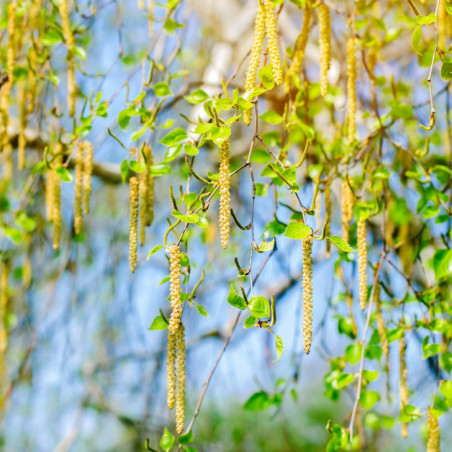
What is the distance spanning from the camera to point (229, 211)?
0.95 metres

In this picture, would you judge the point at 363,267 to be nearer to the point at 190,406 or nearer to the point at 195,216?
the point at 195,216

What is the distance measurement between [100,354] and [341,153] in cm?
172

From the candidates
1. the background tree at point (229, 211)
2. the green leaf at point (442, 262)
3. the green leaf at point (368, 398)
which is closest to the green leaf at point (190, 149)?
the background tree at point (229, 211)

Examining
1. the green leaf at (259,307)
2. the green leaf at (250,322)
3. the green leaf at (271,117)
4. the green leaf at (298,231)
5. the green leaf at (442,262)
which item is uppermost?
the green leaf at (271,117)

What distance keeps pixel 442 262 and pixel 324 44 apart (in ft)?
1.56

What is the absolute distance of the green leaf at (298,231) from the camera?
3.11 ft

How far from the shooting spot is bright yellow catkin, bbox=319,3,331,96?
1138 millimetres

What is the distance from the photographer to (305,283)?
3.10 ft

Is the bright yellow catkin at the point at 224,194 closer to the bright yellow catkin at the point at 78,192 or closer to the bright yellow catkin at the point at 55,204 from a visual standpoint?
the bright yellow catkin at the point at 78,192

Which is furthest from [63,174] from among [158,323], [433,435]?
[433,435]

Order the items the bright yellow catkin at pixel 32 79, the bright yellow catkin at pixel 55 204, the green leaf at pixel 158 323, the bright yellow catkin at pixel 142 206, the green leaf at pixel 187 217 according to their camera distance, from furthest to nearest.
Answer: the bright yellow catkin at pixel 32 79 < the bright yellow catkin at pixel 55 204 < the bright yellow catkin at pixel 142 206 < the green leaf at pixel 158 323 < the green leaf at pixel 187 217

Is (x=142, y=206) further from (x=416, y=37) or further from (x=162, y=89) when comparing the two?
(x=416, y=37)

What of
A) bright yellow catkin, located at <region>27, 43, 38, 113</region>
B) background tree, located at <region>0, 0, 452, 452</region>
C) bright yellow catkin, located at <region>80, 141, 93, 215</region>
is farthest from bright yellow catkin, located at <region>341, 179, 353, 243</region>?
bright yellow catkin, located at <region>27, 43, 38, 113</region>

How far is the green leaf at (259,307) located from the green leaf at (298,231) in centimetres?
10
